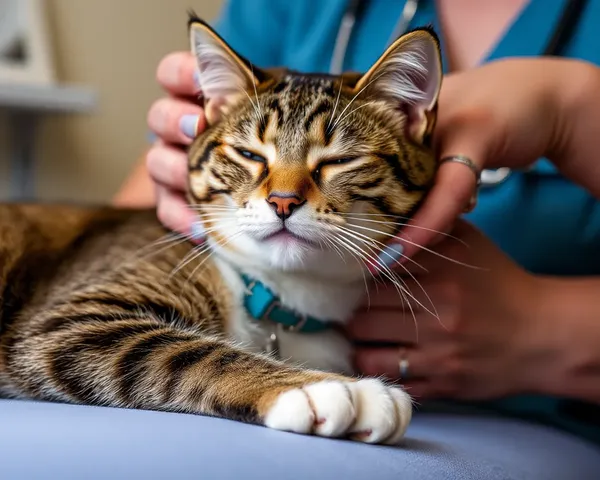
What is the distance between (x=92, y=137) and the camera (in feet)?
7.06

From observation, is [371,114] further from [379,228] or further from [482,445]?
[482,445]

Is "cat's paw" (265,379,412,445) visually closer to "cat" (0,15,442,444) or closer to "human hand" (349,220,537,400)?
"cat" (0,15,442,444)

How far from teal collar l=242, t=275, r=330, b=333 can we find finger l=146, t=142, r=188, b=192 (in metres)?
0.16

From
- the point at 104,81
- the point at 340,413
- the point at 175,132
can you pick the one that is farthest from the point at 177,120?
the point at 104,81

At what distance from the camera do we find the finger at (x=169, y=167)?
0.90 m

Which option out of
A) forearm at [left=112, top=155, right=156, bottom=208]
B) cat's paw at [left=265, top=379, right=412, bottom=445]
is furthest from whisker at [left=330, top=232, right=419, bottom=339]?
forearm at [left=112, top=155, right=156, bottom=208]

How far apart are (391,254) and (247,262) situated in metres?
0.18

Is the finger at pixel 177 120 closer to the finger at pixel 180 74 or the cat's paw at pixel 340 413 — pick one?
the finger at pixel 180 74

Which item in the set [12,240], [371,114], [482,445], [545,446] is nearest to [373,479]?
[482,445]

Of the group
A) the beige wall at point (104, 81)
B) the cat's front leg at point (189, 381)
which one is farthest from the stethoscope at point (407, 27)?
the beige wall at point (104, 81)

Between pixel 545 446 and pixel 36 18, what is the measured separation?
1.77m

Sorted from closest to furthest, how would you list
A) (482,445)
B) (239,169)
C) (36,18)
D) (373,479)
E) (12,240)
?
(373,479), (482,445), (239,169), (12,240), (36,18)

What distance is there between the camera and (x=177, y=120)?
0.90m

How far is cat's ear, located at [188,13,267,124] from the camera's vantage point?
32.6 inches
